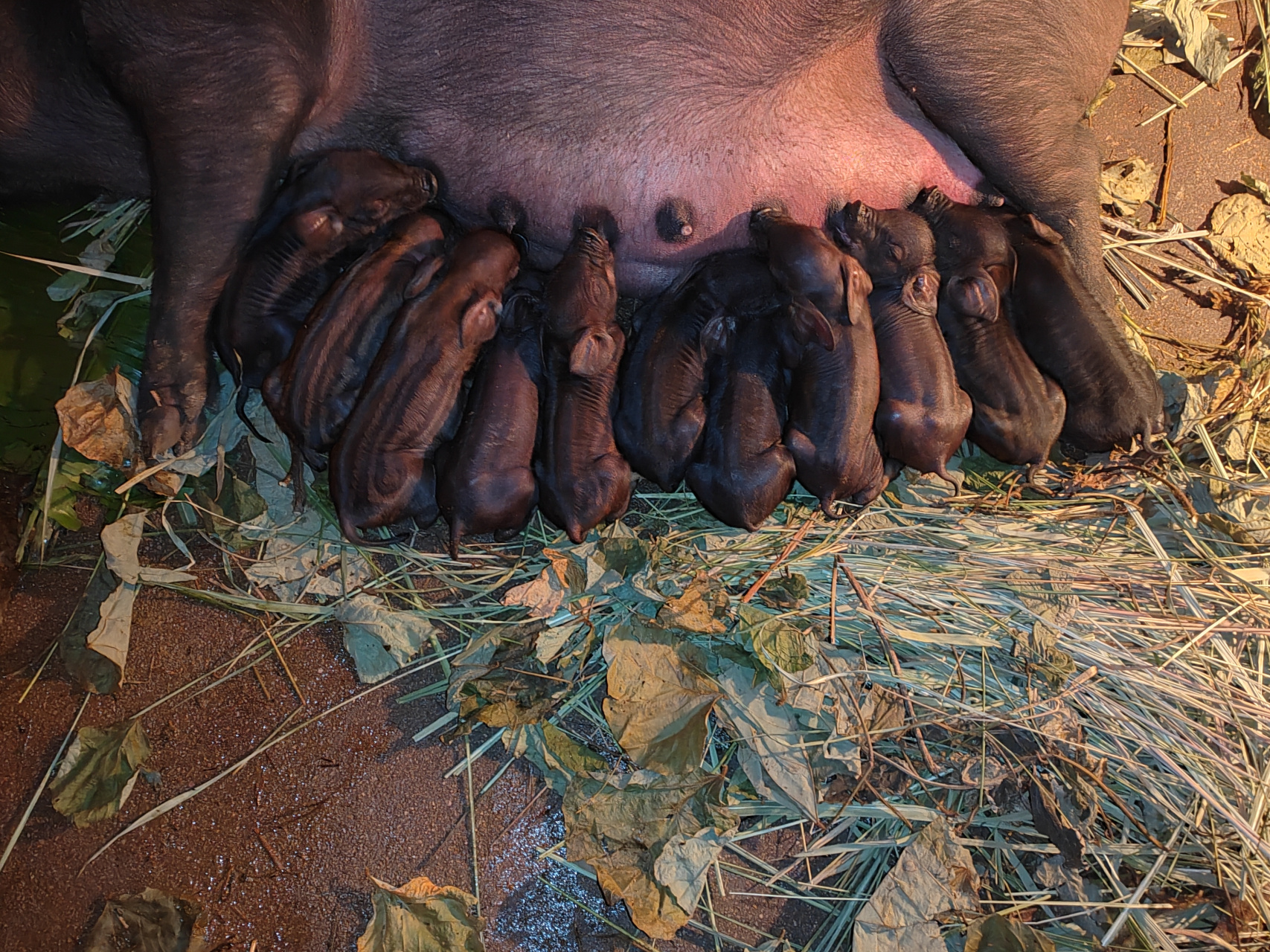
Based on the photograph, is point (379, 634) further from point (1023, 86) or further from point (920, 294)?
point (1023, 86)

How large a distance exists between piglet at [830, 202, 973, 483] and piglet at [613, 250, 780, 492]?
328mm

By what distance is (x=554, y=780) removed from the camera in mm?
2402

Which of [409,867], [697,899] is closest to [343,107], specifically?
[409,867]

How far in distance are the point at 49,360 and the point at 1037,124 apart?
10.1ft

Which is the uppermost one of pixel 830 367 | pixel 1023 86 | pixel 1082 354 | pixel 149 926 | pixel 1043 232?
pixel 1023 86

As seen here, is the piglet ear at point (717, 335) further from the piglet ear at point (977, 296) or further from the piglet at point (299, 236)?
the piglet at point (299, 236)

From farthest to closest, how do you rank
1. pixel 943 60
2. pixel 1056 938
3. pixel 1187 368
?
pixel 1187 368, pixel 943 60, pixel 1056 938

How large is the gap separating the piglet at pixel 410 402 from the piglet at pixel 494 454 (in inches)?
2.6

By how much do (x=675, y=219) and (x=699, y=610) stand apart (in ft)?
3.71

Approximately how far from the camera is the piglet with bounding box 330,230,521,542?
2.26m

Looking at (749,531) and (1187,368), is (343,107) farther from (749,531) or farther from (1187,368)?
(1187,368)

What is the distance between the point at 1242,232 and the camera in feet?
9.77

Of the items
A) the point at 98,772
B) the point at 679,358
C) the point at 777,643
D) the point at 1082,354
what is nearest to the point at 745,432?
the point at 679,358

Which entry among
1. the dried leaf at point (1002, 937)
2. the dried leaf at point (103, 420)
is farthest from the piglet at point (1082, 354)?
the dried leaf at point (103, 420)
